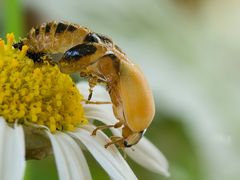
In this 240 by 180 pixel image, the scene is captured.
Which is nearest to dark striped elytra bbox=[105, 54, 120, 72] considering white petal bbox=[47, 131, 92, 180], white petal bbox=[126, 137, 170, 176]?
white petal bbox=[47, 131, 92, 180]

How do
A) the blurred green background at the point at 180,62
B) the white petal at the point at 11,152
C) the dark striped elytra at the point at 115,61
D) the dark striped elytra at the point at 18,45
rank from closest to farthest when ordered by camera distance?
the white petal at the point at 11,152
the dark striped elytra at the point at 115,61
the dark striped elytra at the point at 18,45
the blurred green background at the point at 180,62

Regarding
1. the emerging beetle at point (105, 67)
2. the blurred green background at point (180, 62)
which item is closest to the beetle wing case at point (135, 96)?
the emerging beetle at point (105, 67)

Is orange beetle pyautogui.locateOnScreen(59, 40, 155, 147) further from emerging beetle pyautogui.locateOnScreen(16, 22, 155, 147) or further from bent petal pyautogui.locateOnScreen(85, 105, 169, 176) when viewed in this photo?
bent petal pyautogui.locateOnScreen(85, 105, 169, 176)

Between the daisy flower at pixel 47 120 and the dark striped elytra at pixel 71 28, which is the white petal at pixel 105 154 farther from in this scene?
the dark striped elytra at pixel 71 28

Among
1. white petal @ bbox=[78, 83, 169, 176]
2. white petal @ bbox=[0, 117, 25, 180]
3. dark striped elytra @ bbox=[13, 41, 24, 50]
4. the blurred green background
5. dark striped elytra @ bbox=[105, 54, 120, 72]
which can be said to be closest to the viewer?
white petal @ bbox=[0, 117, 25, 180]

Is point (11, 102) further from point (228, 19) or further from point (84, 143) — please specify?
point (228, 19)

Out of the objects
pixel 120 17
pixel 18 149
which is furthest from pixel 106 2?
pixel 18 149
